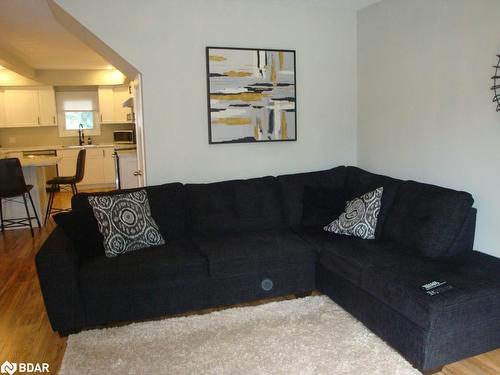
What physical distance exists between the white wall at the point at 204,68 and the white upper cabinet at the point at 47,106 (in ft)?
19.4

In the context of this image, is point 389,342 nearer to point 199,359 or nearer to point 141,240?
point 199,359

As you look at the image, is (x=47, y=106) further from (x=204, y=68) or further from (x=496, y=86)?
(x=496, y=86)

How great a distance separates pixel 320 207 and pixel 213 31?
182 centimetres

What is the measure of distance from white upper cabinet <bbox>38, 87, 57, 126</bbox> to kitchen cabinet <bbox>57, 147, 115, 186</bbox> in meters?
0.81

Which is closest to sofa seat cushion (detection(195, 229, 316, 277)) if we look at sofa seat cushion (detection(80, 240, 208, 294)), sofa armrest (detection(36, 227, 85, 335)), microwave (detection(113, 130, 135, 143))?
sofa seat cushion (detection(80, 240, 208, 294))

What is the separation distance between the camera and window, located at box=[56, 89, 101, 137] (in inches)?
348

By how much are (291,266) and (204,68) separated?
6.27ft

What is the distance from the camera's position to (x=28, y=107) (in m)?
8.39

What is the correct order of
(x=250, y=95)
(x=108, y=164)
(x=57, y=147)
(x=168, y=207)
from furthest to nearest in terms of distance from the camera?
(x=108, y=164)
(x=57, y=147)
(x=250, y=95)
(x=168, y=207)

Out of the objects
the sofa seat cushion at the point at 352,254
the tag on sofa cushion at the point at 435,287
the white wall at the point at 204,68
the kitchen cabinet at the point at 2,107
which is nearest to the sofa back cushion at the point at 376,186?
the sofa seat cushion at the point at 352,254

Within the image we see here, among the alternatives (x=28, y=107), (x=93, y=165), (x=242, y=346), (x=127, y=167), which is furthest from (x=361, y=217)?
(x=28, y=107)

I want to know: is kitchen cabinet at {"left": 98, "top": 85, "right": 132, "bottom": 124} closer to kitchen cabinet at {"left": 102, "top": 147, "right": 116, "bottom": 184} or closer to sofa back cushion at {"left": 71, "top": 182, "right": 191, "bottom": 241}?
kitchen cabinet at {"left": 102, "top": 147, "right": 116, "bottom": 184}

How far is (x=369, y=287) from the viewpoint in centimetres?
254

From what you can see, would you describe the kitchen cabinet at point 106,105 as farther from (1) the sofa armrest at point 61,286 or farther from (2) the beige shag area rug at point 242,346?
(2) the beige shag area rug at point 242,346
